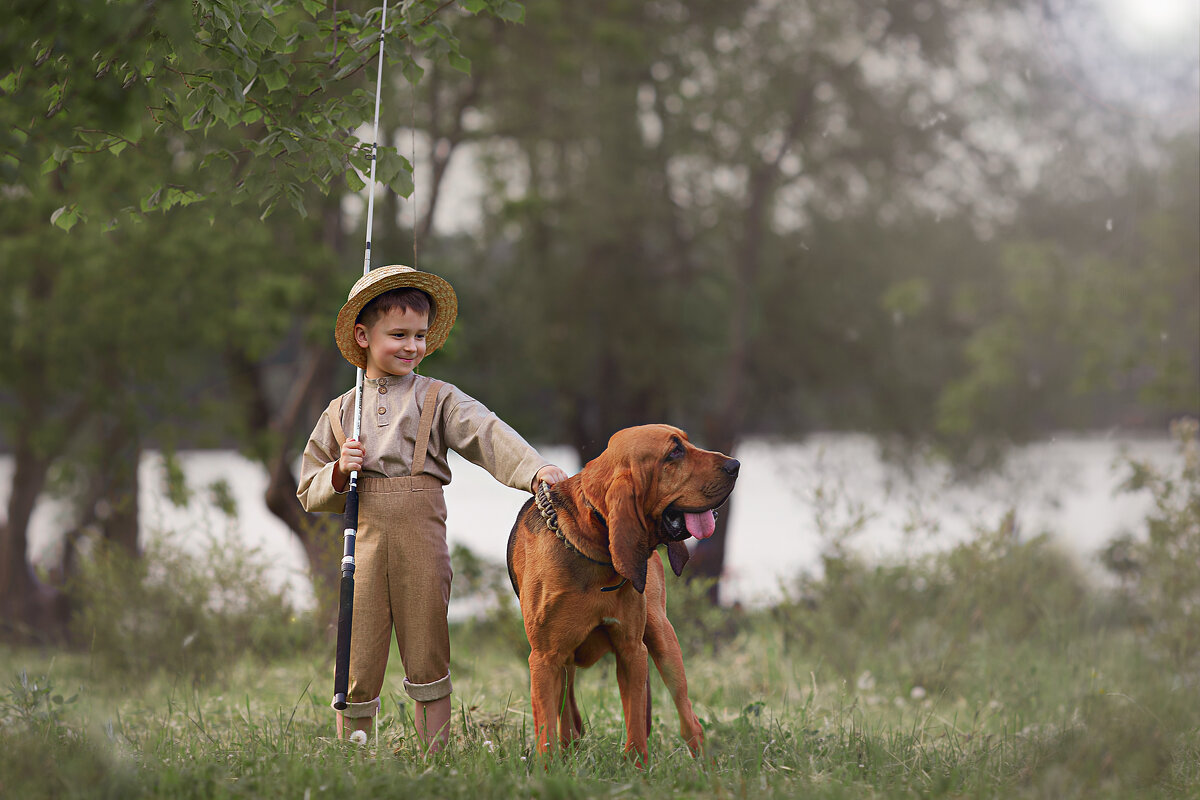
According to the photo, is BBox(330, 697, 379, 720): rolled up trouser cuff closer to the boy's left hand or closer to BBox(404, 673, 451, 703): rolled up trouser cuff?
BBox(404, 673, 451, 703): rolled up trouser cuff

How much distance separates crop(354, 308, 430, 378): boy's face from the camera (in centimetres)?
362

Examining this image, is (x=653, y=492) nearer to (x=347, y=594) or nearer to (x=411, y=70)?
(x=347, y=594)

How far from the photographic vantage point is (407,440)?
3619mm

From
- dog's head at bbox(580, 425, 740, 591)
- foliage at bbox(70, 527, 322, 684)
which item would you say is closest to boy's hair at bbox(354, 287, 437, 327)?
dog's head at bbox(580, 425, 740, 591)

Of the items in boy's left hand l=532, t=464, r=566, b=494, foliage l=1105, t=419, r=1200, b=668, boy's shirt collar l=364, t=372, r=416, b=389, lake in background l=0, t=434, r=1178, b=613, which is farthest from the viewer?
lake in background l=0, t=434, r=1178, b=613

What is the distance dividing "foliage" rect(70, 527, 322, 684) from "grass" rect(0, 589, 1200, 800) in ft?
2.56

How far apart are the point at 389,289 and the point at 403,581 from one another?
3.45 ft

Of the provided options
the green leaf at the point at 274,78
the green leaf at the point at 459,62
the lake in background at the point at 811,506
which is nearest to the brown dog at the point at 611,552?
the green leaf at the point at 459,62

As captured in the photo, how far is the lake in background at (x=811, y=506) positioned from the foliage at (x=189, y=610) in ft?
0.45

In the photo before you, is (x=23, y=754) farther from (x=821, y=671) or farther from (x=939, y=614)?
(x=939, y=614)

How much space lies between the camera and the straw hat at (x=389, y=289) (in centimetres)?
358

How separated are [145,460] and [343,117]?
7.97 meters

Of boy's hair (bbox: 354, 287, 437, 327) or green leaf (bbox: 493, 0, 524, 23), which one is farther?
green leaf (bbox: 493, 0, 524, 23)

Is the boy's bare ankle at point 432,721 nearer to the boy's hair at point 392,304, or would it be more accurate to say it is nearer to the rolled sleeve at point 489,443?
the rolled sleeve at point 489,443
